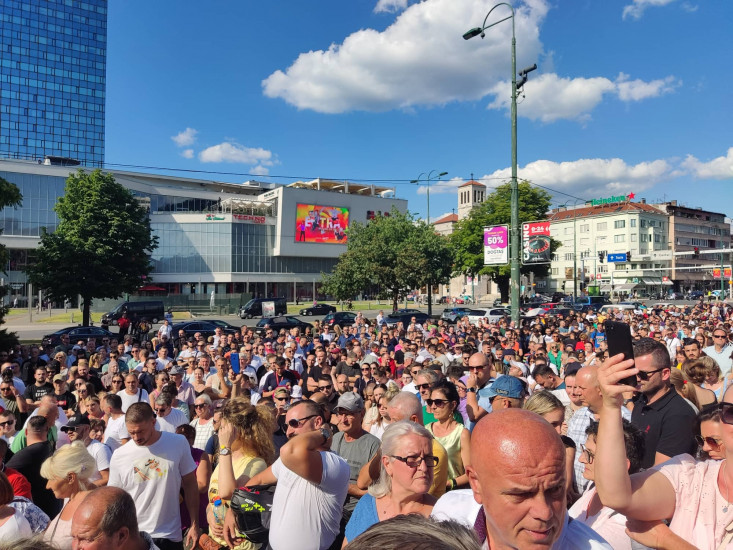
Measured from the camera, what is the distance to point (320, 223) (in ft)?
255

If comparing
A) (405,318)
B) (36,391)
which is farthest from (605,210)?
(36,391)

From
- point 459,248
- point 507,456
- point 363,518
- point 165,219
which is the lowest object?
point 363,518

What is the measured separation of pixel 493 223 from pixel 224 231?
37.8 m

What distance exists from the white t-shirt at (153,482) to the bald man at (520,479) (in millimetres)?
3119

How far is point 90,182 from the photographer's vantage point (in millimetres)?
35625

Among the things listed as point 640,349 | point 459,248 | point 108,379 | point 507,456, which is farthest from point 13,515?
point 459,248

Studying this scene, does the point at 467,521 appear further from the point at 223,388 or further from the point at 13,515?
the point at 223,388

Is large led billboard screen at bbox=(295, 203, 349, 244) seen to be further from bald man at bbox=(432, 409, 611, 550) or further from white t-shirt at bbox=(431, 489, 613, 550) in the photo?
bald man at bbox=(432, 409, 611, 550)

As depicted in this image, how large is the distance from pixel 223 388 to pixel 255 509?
206 inches

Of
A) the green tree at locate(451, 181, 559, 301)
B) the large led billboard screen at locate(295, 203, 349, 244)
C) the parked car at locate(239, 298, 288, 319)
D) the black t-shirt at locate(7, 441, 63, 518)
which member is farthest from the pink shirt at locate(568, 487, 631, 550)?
the large led billboard screen at locate(295, 203, 349, 244)

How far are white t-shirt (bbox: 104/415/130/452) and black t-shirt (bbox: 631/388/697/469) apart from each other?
4.93 m

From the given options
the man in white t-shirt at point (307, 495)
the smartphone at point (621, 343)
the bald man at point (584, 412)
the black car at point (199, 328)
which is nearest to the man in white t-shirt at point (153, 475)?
the man in white t-shirt at point (307, 495)

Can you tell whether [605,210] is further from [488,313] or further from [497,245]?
[497,245]

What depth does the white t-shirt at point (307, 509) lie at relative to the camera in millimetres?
3229
